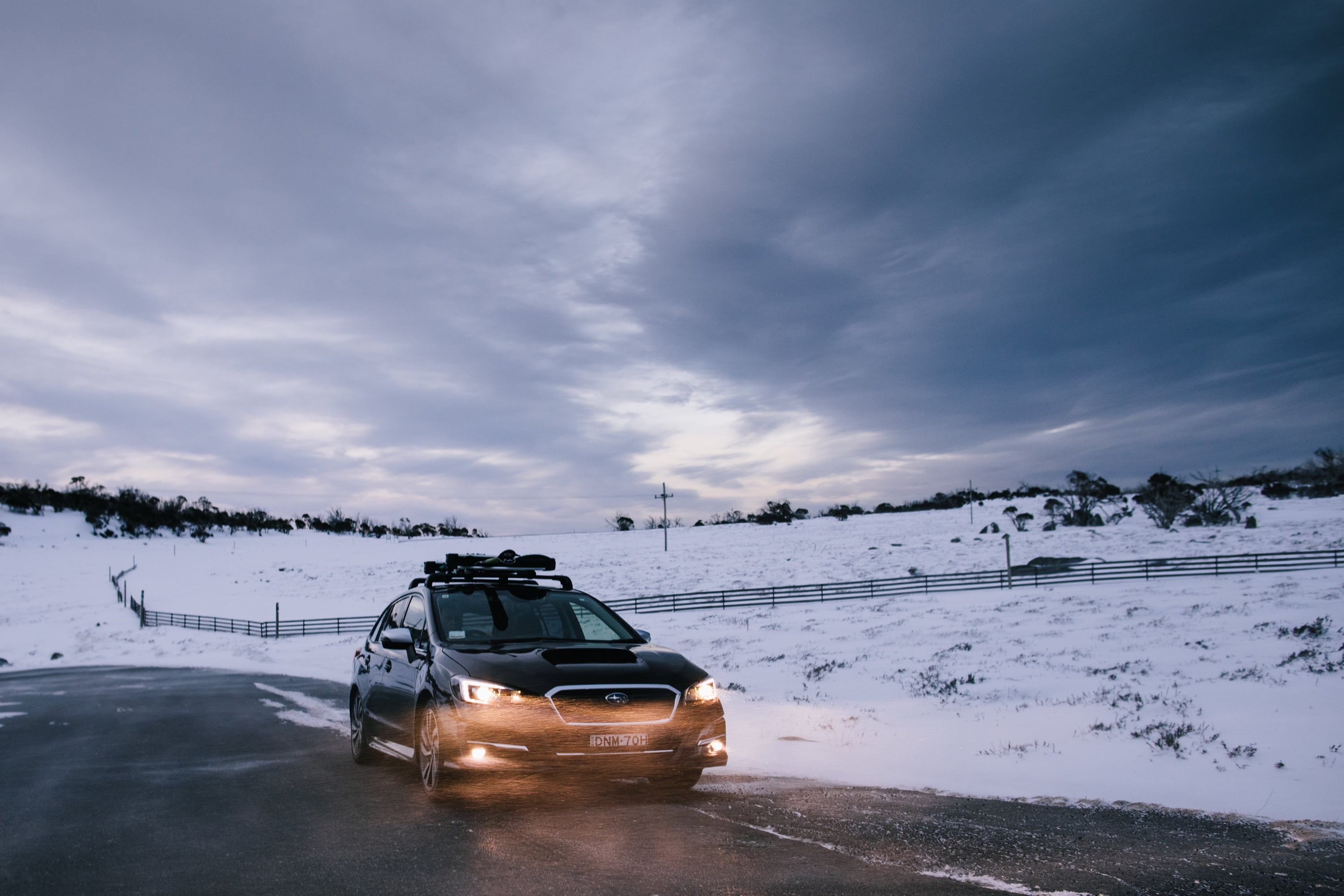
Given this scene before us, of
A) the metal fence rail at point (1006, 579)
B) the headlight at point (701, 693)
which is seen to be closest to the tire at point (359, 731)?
the headlight at point (701, 693)

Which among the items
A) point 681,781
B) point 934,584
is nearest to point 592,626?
point 681,781

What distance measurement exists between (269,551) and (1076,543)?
87.2m

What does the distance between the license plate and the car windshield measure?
4.64 feet

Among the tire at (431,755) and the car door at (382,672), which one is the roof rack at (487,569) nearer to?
the car door at (382,672)

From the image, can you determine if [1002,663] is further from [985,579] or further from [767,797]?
[985,579]

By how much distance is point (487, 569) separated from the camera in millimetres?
8453

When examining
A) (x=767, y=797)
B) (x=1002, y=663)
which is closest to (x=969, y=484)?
(x=1002, y=663)

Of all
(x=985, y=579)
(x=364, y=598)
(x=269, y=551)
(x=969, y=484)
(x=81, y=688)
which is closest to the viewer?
(x=81, y=688)

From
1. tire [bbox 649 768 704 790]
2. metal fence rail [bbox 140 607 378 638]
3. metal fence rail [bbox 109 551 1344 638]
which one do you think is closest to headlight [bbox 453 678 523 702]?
tire [bbox 649 768 704 790]

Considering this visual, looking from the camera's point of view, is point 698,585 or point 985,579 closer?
point 985,579

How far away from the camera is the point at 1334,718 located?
9.23 meters

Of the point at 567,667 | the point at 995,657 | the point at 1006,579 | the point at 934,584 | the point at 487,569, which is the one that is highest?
the point at 487,569

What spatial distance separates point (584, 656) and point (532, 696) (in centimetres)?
58

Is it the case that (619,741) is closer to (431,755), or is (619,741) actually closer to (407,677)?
(431,755)
